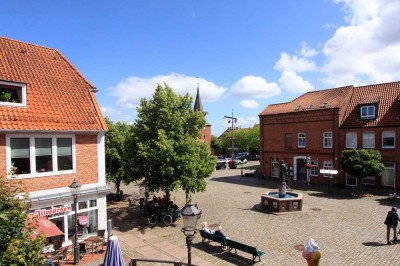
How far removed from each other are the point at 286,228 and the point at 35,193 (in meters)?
12.7

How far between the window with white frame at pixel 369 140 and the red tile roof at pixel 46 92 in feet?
82.6

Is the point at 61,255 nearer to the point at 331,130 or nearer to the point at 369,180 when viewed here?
the point at 331,130

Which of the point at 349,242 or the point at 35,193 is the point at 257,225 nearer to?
the point at 349,242

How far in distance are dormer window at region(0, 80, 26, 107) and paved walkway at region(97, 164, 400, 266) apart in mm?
8079

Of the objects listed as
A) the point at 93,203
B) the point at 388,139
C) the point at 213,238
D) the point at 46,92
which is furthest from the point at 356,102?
the point at 46,92

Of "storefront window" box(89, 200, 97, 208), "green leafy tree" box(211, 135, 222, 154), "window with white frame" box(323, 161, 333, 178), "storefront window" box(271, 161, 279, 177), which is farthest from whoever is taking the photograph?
"green leafy tree" box(211, 135, 222, 154)

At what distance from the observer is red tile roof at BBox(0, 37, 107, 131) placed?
12.7 meters

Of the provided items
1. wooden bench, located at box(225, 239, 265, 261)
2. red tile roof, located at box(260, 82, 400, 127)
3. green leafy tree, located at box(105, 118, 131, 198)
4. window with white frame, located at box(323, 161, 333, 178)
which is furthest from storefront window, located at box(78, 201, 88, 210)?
red tile roof, located at box(260, 82, 400, 127)

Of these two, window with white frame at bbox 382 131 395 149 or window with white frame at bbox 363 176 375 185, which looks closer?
window with white frame at bbox 382 131 395 149

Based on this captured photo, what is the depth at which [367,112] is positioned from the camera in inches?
1169

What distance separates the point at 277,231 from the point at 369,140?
1816cm

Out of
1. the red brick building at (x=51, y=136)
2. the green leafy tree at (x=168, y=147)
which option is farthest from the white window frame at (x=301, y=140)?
the red brick building at (x=51, y=136)

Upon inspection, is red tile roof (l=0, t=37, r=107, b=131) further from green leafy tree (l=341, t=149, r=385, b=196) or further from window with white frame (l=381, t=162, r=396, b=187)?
window with white frame (l=381, t=162, r=396, b=187)

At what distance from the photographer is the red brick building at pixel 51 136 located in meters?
12.4
